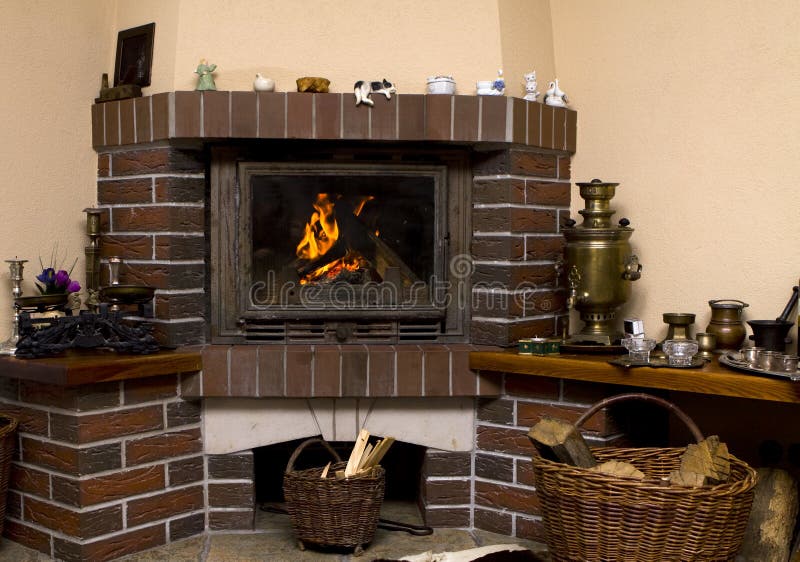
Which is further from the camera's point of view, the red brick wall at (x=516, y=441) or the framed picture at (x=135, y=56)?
the framed picture at (x=135, y=56)

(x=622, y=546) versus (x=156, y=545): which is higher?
(x=622, y=546)

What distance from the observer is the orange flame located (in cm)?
307

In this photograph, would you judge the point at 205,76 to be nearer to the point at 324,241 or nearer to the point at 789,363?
the point at 324,241

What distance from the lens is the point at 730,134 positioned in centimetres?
285

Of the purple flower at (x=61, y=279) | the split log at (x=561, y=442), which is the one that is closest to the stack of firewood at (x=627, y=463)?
the split log at (x=561, y=442)

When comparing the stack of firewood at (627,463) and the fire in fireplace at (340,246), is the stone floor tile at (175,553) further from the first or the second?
the stack of firewood at (627,463)

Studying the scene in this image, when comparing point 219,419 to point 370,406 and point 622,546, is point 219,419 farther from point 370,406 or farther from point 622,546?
point 622,546

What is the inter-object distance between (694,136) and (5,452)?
2.46 metres

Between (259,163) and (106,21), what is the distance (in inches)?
31.9

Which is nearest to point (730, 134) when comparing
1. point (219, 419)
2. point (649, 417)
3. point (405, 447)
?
point (649, 417)

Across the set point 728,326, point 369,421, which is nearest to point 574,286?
point 728,326

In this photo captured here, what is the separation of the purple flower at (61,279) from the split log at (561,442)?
164 centimetres

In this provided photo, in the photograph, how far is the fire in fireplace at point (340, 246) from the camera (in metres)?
3.01

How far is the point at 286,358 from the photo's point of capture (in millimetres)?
2896
